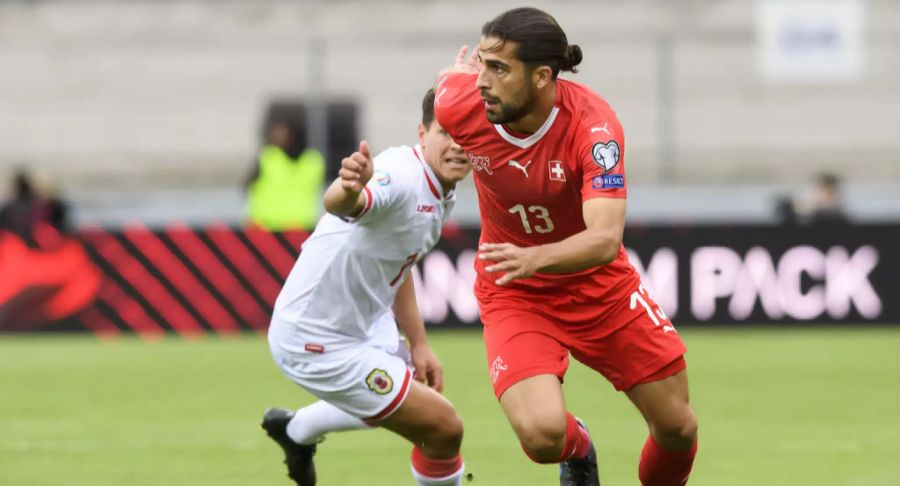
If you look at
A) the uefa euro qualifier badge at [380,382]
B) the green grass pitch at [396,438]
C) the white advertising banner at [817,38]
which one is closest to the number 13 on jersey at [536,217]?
the uefa euro qualifier badge at [380,382]

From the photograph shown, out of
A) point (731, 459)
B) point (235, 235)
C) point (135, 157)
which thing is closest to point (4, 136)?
Answer: point (135, 157)

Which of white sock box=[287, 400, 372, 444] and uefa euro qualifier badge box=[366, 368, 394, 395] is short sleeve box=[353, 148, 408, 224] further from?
white sock box=[287, 400, 372, 444]

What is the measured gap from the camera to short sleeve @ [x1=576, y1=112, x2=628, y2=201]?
577cm

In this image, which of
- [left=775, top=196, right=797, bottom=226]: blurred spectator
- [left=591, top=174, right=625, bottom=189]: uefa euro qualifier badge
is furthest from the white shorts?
[left=775, top=196, right=797, bottom=226]: blurred spectator

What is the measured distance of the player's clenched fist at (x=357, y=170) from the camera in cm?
588

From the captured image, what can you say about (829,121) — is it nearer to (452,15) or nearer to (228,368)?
(452,15)

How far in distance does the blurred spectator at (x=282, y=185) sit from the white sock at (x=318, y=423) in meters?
8.42

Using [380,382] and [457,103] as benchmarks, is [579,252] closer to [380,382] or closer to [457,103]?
[457,103]

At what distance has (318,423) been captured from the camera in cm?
703

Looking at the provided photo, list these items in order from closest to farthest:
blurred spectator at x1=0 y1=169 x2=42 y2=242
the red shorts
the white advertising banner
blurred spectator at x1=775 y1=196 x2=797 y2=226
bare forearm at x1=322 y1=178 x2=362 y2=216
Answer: bare forearm at x1=322 y1=178 x2=362 y2=216 → the red shorts → blurred spectator at x1=0 y1=169 x2=42 y2=242 → blurred spectator at x1=775 y1=196 x2=797 y2=226 → the white advertising banner

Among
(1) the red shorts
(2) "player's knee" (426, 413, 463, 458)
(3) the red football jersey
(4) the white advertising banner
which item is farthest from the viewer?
(4) the white advertising banner

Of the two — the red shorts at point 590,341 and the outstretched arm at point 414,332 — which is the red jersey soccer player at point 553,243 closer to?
the red shorts at point 590,341

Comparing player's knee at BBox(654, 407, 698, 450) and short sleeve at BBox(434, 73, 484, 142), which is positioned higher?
short sleeve at BBox(434, 73, 484, 142)

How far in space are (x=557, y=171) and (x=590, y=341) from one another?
0.77 m
